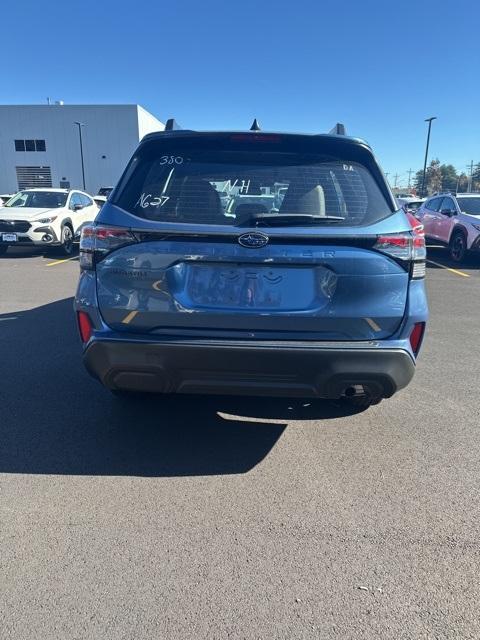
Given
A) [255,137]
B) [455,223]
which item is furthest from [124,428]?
[455,223]

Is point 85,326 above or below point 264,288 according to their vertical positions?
below

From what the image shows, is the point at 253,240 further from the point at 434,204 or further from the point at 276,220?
the point at 434,204

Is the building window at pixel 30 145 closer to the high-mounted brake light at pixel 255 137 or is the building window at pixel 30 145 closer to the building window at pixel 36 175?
the building window at pixel 36 175

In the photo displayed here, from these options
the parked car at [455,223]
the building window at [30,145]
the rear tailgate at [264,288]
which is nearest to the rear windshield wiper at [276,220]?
the rear tailgate at [264,288]

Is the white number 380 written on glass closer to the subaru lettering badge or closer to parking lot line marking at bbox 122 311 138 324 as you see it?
the subaru lettering badge

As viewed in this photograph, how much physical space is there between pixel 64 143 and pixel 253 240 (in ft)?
174

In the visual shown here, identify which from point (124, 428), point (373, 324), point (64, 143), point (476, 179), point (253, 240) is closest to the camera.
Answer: point (253, 240)

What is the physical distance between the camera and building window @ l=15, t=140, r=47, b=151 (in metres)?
49.7

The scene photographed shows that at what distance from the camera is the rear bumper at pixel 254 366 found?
2.56 meters

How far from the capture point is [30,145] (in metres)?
49.8

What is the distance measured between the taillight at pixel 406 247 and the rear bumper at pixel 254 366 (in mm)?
483

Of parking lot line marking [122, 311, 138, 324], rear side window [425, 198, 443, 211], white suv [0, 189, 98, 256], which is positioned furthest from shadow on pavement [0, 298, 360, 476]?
rear side window [425, 198, 443, 211]

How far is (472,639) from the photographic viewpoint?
6.14 ft

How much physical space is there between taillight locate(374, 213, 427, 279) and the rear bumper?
1.59 ft
